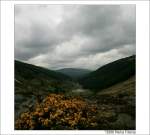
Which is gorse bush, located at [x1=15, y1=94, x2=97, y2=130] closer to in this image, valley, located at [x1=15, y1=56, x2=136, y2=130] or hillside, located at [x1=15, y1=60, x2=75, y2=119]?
valley, located at [x1=15, y1=56, x2=136, y2=130]

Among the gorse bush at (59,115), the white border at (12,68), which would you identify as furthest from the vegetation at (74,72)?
the white border at (12,68)

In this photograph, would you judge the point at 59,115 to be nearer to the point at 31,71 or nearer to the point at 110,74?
the point at 31,71

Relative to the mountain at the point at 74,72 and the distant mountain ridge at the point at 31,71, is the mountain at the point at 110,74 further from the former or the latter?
the distant mountain ridge at the point at 31,71

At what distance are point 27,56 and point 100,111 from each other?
2148mm

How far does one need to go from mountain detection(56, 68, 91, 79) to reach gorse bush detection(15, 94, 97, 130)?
0.53 metres

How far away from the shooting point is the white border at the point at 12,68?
11.9 m

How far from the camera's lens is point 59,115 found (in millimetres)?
12125

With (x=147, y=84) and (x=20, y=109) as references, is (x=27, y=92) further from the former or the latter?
(x=147, y=84)

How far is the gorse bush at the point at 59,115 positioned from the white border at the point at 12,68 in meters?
0.15

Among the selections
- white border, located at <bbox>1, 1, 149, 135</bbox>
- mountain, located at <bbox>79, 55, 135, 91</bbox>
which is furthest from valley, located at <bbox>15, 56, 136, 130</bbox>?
white border, located at <bbox>1, 1, 149, 135</bbox>

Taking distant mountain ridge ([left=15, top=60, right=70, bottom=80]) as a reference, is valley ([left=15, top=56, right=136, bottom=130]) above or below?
below

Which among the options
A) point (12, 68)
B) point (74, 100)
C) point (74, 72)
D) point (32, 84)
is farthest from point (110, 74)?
point (12, 68)

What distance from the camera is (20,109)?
A: 12.1 meters

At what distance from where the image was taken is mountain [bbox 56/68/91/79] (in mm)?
12141
